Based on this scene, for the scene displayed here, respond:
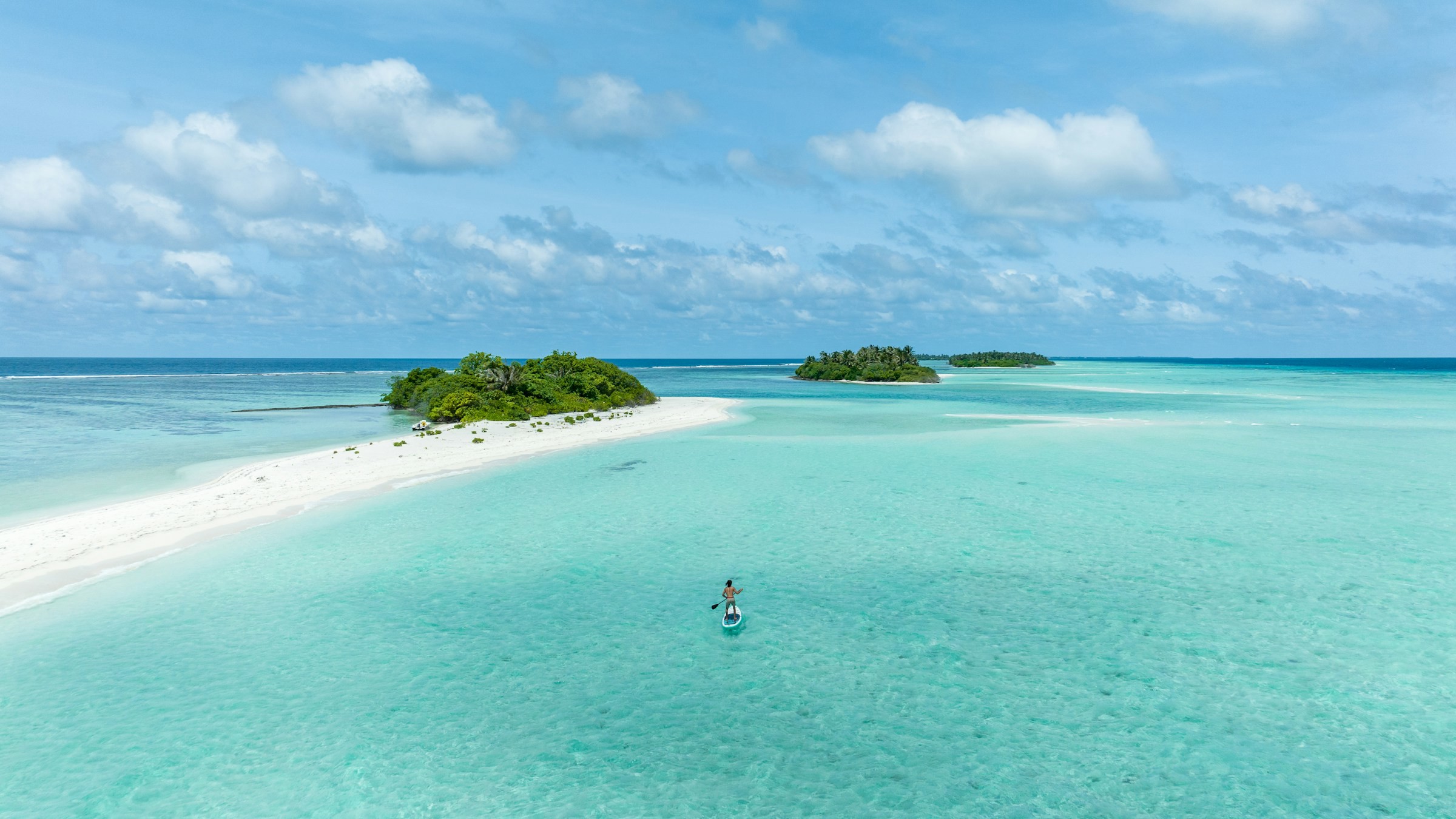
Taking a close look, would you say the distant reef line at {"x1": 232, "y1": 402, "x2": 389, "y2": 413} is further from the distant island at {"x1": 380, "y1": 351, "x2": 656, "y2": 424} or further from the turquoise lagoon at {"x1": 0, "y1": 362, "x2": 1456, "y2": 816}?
the turquoise lagoon at {"x1": 0, "y1": 362, "x2": 1456, "y2": 816}

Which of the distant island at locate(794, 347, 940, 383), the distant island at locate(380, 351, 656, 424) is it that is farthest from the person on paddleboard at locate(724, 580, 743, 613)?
the distant island at locate(794, 347, 940, 383)

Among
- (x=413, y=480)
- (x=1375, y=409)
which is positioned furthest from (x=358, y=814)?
(x=1375, y=409)

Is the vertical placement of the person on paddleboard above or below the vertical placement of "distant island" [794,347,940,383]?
below

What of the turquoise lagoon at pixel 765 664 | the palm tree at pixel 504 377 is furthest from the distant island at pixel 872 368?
the turquoise lagoon at pixel 765 664

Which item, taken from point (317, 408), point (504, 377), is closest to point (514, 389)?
point (504, 377)

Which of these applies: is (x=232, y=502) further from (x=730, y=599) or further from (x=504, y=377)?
(x=504, y=377)

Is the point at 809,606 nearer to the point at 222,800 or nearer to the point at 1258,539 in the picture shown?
the point at 222,800
